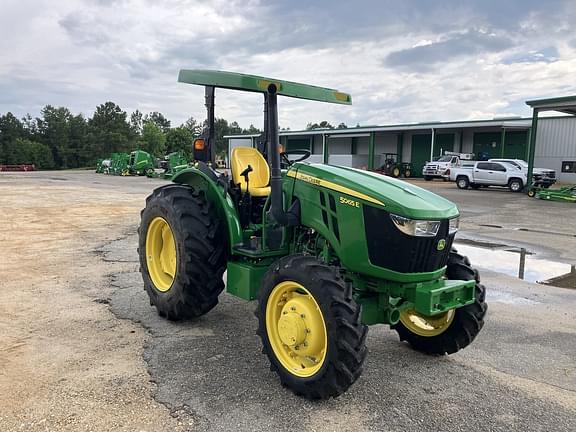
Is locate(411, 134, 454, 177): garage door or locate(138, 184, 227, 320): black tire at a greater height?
locate(411, 134, 454, 177): garage door

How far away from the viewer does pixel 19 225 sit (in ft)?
34.7

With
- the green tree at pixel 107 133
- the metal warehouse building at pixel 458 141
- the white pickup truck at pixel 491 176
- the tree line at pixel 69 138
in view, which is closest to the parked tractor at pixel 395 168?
the metal warehouse building at pixel 458 141

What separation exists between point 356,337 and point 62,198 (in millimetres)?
16551

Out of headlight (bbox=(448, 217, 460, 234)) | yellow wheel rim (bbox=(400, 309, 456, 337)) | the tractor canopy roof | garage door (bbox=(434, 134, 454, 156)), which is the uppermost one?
garage door (bbox=(434, 134, 454, 156))

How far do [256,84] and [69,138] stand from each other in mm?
66911

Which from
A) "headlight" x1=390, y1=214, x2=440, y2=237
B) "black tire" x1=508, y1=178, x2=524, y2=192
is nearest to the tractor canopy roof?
"headlight" x1=390, y1=214, x2=440, y2=237

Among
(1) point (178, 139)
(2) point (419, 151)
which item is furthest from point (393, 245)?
(1) point (178, 139)

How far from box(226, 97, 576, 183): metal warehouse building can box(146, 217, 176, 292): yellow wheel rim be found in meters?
22.4

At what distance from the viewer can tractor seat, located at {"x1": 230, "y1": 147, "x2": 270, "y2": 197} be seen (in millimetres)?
4418

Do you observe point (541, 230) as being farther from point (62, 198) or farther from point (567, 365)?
point (62, 198)

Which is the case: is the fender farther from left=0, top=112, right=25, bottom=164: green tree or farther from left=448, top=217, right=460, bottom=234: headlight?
left=0, top=112, right=25, bottom=164: green tree

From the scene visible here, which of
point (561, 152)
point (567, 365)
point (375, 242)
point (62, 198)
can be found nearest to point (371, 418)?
point (375, 242)

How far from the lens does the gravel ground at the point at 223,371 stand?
9.73 ft

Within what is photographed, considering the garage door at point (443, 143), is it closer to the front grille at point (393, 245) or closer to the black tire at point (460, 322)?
the black tire at point (460, 322)
